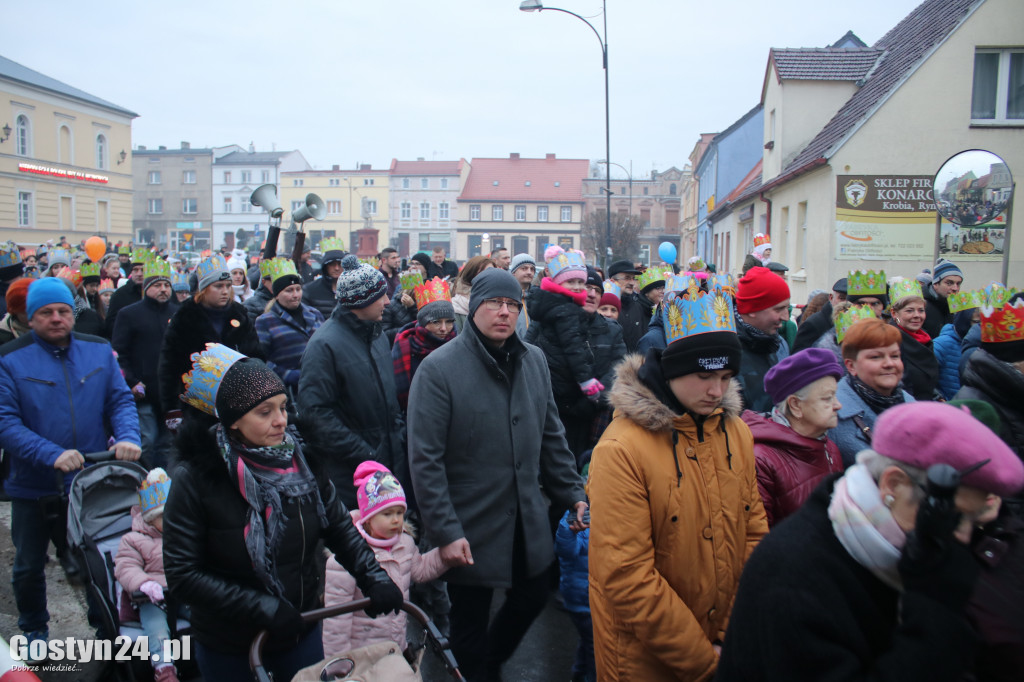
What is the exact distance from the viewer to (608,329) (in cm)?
575

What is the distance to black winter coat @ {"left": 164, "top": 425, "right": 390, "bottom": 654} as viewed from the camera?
2529 millimetres

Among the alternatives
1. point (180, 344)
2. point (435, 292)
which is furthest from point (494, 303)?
point (180, 344)

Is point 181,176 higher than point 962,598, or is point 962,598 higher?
point 181,176

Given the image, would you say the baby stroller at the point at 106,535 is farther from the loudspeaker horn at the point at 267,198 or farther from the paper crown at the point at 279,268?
the loudspeaker horn at the point at 267,198

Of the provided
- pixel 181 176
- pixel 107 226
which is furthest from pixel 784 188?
pixel 181 176

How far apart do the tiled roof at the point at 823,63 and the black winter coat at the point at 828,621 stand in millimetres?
19225

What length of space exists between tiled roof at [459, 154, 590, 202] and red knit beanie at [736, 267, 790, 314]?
236 feet

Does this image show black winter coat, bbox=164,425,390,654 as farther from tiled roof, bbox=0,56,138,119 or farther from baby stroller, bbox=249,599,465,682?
tiled roof, bbox=0,56,138,119

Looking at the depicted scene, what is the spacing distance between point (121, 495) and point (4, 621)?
4.90ft

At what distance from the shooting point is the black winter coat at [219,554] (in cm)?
253

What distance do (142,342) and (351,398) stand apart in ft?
11.7

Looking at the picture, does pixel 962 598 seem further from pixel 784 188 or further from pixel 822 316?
pixel 784 188

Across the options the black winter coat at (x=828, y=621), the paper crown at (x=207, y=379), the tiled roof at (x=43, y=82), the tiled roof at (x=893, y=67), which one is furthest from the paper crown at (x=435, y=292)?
the tiled roof at (x=43, y=82)

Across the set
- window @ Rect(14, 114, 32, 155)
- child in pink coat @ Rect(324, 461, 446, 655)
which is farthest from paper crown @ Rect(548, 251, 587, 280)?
window @ Rect(14, 114, 32, 155)
